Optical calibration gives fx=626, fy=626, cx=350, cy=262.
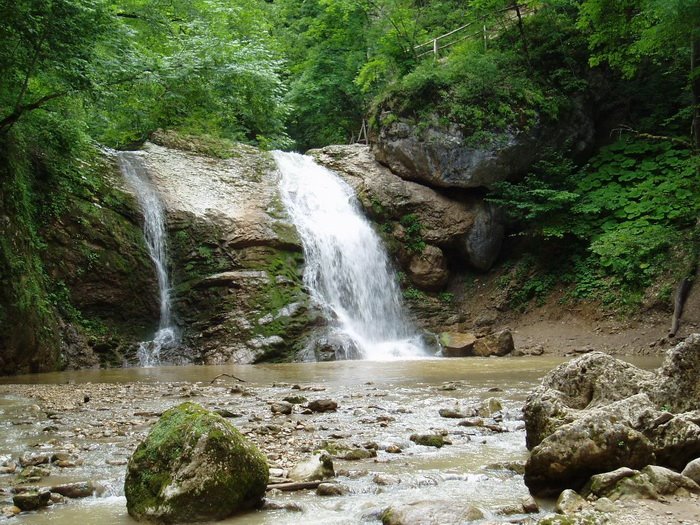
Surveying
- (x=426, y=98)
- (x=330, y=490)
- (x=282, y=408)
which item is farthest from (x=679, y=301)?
(x=330, y=490)

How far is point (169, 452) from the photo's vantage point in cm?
320

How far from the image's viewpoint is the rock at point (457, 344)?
14.9 metres

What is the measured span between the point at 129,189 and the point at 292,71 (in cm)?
1368

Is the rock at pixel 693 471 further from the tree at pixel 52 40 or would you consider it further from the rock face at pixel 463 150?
the rock face at pixel 463 150

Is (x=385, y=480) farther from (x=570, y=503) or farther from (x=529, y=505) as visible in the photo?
(x=570, y=503)

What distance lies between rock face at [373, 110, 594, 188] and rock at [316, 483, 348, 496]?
15.0 metres

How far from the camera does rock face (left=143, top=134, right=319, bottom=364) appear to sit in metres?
13.6

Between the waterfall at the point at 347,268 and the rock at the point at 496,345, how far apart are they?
61.6 inches

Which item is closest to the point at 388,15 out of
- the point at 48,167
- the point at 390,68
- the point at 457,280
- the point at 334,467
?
the point at 390,68

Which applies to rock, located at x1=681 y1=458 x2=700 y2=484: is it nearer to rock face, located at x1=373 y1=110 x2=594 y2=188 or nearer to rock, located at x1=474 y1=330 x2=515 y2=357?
rock, located at x1=474 y1=330 x2=515 y2=357

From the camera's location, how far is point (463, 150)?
57.4 ft

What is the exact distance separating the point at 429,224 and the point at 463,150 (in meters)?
2.28

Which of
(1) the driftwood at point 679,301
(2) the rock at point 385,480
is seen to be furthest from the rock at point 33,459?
(1) the driftwood at point 679,301

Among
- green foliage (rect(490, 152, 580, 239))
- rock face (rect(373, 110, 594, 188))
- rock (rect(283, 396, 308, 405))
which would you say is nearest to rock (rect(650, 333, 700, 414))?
rock (rect(283, 396, 308, 405))
